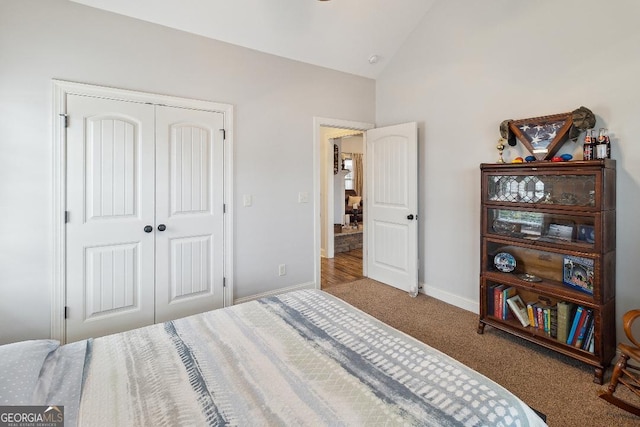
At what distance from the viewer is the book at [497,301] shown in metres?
2.76

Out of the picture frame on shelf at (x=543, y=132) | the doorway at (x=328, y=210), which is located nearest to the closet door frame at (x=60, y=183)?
the doorway at (x=328, y=210)

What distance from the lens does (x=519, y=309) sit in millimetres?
2664

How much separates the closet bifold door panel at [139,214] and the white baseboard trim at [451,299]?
2.40 m

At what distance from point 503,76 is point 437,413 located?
3.05 meters

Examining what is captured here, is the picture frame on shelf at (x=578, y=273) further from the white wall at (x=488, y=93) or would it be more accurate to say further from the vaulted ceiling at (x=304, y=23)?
the vaulted ceiling at (x=304, y=23)

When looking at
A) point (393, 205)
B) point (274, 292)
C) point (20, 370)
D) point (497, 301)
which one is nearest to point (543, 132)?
point (497, 301)

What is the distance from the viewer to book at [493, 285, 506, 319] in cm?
276

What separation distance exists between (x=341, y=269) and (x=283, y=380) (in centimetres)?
378

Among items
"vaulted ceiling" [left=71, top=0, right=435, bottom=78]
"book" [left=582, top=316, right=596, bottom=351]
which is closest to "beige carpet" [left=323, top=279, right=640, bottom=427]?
"book" [left=582, top=316, right=596, bottom=351]

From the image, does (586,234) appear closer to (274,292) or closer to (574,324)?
(574,324)

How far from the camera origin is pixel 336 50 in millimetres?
3678

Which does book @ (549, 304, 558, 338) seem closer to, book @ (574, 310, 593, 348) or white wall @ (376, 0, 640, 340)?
book @ (574, 310, 593, 348)

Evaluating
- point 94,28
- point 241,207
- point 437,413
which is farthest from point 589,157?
point 94,28

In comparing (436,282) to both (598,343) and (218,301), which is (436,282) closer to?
(598,343)
